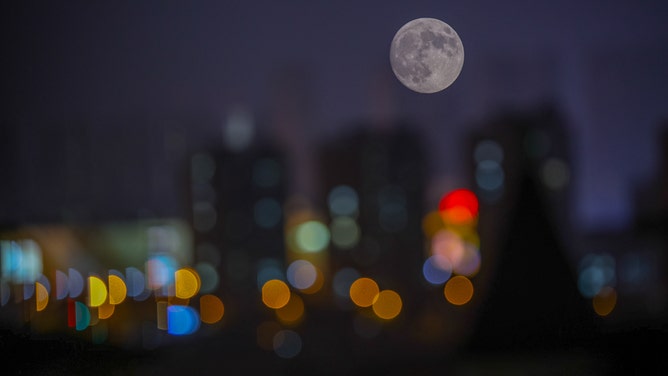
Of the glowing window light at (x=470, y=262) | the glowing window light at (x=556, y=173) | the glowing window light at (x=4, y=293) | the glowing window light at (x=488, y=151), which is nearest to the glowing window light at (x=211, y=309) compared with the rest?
the glowing window light at (x=470, y=262)

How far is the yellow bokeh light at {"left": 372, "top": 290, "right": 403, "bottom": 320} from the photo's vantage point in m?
47.5

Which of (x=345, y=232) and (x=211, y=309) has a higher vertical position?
(x=345, y=232)

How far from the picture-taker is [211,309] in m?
50.0

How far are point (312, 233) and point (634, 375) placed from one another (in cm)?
6812

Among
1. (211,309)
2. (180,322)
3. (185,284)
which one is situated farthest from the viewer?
(185,284)

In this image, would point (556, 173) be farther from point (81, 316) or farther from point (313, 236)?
point (313, 236)

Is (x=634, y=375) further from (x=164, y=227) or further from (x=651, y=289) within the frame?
(x=164, y=227)

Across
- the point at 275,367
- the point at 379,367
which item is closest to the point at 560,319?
the point at 379,367

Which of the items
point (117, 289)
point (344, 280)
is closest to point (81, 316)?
point (117, 289)

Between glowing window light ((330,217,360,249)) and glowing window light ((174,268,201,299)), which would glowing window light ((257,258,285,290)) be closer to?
glowing window light ((330,217,360,249))

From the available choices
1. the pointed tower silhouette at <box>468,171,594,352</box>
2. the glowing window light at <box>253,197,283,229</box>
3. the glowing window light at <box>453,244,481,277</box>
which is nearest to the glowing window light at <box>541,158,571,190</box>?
the glowing window light at <box>453,244,481,277</box>

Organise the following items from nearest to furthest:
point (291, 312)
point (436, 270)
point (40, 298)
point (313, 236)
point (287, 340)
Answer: point (40, 298)
point (287, 340)
point (291, 312)
point (436, 270)
point (313, 236)

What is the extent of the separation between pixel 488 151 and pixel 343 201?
27277 mm

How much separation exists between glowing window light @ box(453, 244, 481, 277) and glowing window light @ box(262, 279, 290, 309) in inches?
554
